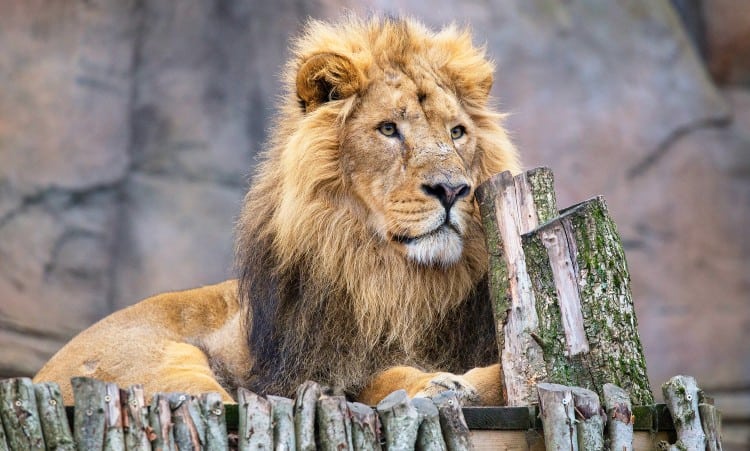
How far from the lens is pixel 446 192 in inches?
158

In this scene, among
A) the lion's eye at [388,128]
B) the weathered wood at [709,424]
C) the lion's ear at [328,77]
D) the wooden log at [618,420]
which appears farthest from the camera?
the lion's ear at [328,77]

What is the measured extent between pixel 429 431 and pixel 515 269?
76 centimetres

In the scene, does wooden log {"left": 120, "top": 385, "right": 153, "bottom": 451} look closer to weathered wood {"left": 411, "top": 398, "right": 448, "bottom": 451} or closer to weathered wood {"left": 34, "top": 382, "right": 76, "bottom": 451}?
weathered wood {"left": 34, "top": 382, "right": 76, "bottom": 451}

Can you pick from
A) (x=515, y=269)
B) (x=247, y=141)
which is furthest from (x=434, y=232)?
(x=247, y=141)

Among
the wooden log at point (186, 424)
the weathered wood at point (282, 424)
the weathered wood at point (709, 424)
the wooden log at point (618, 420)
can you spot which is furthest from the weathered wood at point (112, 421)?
the weathered wood at point (709, 424)

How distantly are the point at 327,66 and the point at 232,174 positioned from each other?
4.22m

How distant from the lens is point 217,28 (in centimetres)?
862

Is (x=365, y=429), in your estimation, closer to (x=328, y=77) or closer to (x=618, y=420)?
(x=618, y=420)

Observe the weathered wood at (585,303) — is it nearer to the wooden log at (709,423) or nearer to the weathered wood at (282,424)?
the wooden log at (709,423)

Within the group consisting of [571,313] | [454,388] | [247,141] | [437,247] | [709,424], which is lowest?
[709,424]

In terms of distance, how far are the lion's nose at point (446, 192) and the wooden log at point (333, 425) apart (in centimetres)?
105

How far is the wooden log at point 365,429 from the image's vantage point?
3219mm

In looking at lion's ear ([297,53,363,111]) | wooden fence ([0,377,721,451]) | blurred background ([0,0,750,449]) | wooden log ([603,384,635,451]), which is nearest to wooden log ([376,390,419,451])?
wooden fence ([0,377,721,451])

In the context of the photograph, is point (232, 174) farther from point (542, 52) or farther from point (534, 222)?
point (534, 222)
